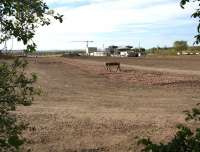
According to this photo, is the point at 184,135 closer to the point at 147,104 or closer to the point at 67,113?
the point at 67,113

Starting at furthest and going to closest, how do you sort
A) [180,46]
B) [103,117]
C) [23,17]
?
[180,46] < [103,117] < [23,17]

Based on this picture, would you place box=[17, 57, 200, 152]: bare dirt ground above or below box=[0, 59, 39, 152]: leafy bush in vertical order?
below

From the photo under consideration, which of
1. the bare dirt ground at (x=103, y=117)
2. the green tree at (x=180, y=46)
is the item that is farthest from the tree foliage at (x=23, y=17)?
the green tree at (x=180, y=46)

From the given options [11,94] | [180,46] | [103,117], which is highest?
[11,94]

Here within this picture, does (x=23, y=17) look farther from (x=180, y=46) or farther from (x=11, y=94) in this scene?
(x=180, y=46)

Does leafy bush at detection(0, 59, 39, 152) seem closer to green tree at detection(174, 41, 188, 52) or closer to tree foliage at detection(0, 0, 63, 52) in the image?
tree foliage at detection(0, 0, 63, 52)

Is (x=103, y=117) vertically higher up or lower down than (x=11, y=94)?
lower down

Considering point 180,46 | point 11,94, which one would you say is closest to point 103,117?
point 11,94

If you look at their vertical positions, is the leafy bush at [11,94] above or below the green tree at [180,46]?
above

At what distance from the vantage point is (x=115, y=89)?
89.9 ft

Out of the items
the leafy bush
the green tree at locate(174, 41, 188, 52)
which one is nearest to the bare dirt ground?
the leafy bush

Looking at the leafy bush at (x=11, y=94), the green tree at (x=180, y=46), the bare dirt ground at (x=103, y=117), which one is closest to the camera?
the leafy bush at (x=11, y=94)

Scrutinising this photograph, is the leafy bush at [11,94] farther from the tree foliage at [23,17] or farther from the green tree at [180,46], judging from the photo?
the green tree at [180,46]

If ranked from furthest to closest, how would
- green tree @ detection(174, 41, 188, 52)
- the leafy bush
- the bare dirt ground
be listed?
green tree @ detection(174, 41, 188, 52), the bare dirt ground, the leafy bush
